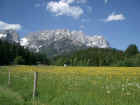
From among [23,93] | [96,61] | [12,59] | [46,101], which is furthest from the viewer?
[96,61]

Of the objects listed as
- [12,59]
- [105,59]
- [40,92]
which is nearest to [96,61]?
[105,59]

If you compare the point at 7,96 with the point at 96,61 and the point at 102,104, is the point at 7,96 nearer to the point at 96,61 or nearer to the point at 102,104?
the point at 102,104

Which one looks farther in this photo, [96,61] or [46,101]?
[96,61]

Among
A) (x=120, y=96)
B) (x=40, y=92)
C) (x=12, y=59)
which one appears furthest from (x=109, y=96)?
(x=12, y=59)

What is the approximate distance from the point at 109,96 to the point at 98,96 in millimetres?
820

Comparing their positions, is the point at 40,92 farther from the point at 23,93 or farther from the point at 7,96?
the point at 7,96

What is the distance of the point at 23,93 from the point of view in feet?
41.7

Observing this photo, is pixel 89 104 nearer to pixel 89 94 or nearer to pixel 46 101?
pixel 89 94

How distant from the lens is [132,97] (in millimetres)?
11336

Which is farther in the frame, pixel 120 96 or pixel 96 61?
pixel 96 61

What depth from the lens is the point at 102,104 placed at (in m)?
10.2

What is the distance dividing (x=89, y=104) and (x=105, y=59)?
12885 centimetres

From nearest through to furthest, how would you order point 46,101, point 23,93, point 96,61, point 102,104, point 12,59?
point 102,104
point 46,101
point 23,93
point 12,59
point 96,61

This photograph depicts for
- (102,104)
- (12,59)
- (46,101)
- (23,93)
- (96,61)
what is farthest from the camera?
(96,61)
